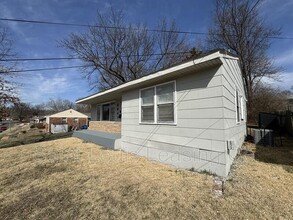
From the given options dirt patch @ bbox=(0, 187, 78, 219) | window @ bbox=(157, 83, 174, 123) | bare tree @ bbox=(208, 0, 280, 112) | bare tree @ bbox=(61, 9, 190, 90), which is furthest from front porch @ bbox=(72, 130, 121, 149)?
bare tree @ bbox=(208, 0, 280, 112)

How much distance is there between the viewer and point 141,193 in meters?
3.45

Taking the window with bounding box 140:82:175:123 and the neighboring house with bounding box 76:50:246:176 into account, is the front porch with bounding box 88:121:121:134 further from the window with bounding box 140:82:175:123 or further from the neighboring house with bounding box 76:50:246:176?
the window with bounding box 140:82:175:123

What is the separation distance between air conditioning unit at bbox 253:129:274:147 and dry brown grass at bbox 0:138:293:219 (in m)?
3.23

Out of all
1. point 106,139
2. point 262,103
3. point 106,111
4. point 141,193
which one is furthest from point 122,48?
point 141,193

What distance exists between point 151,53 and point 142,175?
1743 centimetres

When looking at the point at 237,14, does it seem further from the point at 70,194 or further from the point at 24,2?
the point at 70,194

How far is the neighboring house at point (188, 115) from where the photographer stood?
13.7 feet

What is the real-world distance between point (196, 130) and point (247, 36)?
62.9 ft

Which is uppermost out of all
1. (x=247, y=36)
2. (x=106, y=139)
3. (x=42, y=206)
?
(x=247, y=36)

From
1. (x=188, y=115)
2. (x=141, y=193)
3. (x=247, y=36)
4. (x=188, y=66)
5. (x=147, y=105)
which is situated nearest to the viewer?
(x=141, y=193)

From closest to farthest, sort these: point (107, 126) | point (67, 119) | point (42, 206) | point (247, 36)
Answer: point (42, 206) < point (107, 126) < point (247, 36) < point (67, 119)

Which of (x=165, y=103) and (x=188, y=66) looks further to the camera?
(x=165, y=103)

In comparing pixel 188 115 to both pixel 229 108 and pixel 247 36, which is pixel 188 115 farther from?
pixel 247 36

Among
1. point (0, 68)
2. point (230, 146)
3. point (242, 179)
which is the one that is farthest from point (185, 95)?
point (0, 68)
